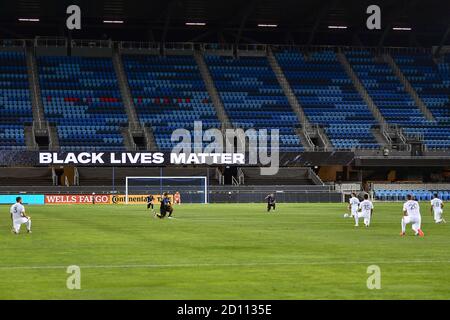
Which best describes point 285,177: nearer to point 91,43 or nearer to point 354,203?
point 91,43

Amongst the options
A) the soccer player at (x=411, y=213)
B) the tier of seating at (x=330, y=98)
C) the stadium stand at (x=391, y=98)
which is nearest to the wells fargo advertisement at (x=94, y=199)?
the tier of seating at (x=330, y=98)

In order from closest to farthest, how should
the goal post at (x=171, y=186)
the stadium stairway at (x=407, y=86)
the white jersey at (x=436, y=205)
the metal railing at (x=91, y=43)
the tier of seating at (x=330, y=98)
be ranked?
the white jersey at (x=436, y=205) < the goal post at (x=171, y=186) < the tier of seating at (x=330, y=98) < the stadium stairway at (x=407, y=86) < the metal railing at (x=91, y=43)

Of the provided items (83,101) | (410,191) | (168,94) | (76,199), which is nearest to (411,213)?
(76,199)

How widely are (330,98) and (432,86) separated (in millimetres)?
12028

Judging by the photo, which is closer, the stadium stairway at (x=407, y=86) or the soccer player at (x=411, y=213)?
the soccer player at (x=411, y=213)

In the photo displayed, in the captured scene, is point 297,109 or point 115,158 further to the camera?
point 297,109

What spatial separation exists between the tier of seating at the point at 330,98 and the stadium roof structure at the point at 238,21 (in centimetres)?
277

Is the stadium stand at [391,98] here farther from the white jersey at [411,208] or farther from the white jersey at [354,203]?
the white jersey at [411,208]

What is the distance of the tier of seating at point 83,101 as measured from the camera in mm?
80062

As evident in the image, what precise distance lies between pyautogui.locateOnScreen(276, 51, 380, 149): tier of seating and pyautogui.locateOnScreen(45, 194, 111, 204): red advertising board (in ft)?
75.3

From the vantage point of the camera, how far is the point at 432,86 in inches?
3750

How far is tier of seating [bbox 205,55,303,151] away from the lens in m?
84.8

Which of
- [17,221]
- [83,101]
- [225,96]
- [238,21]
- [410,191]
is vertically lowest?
[17,221]

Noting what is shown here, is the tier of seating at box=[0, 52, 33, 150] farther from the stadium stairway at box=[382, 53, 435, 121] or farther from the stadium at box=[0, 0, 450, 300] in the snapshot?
→ the stadium stairway at box=[382, 53, 435, 121]
